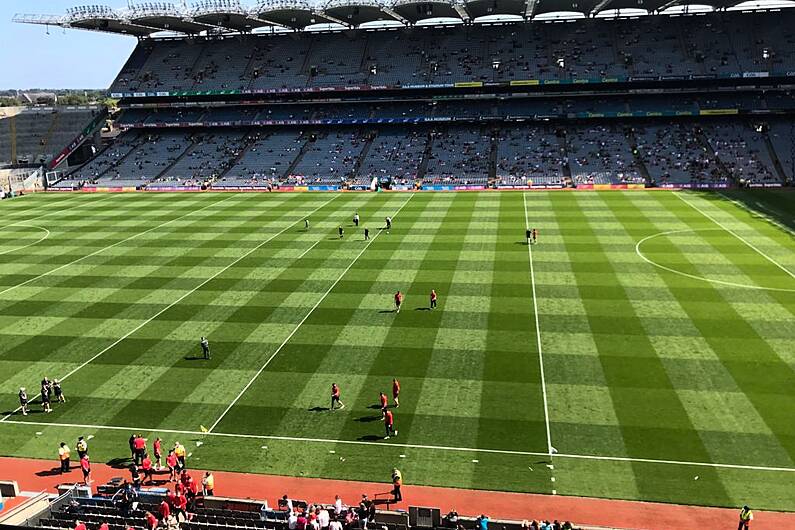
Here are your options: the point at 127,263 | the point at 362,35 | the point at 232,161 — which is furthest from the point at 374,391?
the point at 362,35

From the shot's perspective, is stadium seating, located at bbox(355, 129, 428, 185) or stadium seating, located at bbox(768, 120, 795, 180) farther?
stadium seating, located at bbox(355, 129, 428, 185)

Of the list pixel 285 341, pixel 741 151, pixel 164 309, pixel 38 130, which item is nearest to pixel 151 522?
pixel 285 341

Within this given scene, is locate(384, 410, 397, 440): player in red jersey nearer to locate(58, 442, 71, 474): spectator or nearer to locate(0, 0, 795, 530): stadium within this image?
locate(0, 0, 795, 530): stadium

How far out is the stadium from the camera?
18.9 m

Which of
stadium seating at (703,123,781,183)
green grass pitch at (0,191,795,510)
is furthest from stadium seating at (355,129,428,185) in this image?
stadium seating at (703,123,781,183)

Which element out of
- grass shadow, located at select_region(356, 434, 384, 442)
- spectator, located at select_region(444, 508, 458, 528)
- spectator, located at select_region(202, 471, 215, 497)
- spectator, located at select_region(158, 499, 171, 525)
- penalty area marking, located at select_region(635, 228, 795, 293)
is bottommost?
spectator, located at select_region(444, 508, 458, 528)

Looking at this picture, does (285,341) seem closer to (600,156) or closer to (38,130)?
(600,156)

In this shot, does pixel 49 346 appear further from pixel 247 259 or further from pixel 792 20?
pixel 792 20

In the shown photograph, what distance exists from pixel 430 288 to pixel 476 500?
711 inches

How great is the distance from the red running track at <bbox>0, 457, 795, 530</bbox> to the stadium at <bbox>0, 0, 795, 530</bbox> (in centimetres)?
10

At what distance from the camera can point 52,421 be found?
23.1 meters

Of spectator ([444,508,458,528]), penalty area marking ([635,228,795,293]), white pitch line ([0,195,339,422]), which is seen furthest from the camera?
penalty area marking ([635,228,795,293])

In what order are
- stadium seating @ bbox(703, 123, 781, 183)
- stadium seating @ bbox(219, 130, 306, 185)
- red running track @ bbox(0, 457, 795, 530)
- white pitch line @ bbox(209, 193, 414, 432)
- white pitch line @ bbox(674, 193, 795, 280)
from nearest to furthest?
red running track @ bbox(0, 457, 795, 530)
white pitch line @ bbox(209, 193, 414, 432)
white pitch line @ bbox(674, 193, 795, 280)
stadium seating @ bbox(703, 123, 781, 183)
stadium seating @ bbox(219, 130, 306, 185)

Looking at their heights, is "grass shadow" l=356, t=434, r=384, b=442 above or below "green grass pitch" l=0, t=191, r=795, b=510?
below
